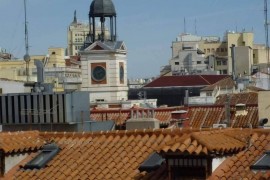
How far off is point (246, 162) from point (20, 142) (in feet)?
16.2

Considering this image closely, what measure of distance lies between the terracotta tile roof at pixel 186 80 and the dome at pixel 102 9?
2549cm

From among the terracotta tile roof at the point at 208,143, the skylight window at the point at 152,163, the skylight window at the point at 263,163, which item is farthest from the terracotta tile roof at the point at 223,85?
the skylight window at the point at 263,163

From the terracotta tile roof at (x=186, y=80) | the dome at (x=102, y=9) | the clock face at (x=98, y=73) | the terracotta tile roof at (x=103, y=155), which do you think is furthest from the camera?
the terracotta tile roof at (x=186, y=80)

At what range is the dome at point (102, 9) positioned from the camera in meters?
61.4

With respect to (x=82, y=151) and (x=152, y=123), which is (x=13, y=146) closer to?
(x=82, y=151)

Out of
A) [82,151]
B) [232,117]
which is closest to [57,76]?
[232,117]

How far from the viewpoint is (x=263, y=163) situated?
14.0 metres

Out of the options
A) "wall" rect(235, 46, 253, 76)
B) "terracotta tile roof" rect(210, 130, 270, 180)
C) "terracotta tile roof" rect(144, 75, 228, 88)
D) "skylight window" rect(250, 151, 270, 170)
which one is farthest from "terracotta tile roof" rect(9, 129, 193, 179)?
"wall" rect(235, 46, 253, 76)

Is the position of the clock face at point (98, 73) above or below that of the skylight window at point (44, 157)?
above

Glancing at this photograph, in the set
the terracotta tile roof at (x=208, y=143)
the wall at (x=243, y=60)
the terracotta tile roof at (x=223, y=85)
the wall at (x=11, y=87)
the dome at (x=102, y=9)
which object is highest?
the dome at (x=102, y=9)

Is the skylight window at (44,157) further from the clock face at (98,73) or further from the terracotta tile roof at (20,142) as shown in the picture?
the clock face at (98,73)

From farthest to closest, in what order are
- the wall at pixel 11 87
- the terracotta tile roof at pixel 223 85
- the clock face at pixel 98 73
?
the terracotta tile roof at pixel 223 85 → the clock face at pixel 98 73 → the wall at pixel 11 87

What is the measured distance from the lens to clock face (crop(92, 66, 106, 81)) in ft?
219

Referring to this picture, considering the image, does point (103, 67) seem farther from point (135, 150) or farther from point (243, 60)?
point (135, 150)
